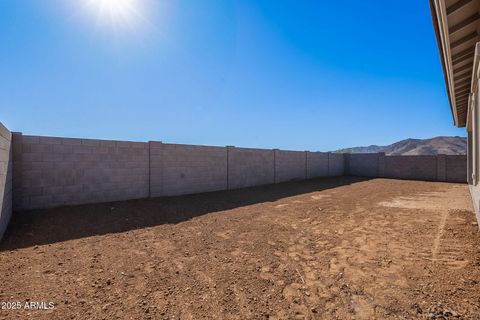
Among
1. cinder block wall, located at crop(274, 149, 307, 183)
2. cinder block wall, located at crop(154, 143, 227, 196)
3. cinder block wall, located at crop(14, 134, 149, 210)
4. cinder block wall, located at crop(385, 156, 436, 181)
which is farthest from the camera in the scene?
cinder block wall, located at crop(385, 156, 436, 181)

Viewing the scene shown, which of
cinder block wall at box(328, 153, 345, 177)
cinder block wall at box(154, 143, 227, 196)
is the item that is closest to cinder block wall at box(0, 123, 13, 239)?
cinder block wall at box(154, 143, 227, 196)

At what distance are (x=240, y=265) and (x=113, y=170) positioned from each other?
4937mm

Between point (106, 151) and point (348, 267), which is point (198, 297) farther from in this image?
point (106, 151)

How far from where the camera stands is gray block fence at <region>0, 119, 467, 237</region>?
501 centimetres

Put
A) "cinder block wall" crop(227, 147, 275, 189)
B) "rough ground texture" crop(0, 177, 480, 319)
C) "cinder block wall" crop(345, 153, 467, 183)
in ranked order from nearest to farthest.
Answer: "rough ground texture" crop(0, 177, 480, 319) → "cinder block wall" crop(227, 147, 275, 189) → "cinder block wall" crop(345, 153, 467, 183)

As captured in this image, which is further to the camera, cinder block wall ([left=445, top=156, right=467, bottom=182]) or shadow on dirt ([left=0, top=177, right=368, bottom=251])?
cinder block wall ([left=445, top=156, right=467, bottom=182])

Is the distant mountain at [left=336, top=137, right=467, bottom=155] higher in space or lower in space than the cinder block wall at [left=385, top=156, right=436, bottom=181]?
higher

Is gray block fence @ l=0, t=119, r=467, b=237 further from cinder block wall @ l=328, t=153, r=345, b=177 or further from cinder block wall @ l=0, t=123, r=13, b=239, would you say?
cinder block wall @ l=328, t=153, r=345, b=177

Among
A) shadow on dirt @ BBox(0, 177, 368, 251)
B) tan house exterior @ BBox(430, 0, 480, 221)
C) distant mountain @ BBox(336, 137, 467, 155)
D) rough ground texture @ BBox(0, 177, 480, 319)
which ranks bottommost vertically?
rough ground texture @ BBox(0, 177, 480, 319)

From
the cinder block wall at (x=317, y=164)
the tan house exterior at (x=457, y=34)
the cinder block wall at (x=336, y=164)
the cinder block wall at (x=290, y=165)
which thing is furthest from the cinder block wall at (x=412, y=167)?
the tan house exterior at (x=457, y=34)

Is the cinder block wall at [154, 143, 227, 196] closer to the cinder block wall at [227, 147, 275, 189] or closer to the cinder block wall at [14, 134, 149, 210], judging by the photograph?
the cinder block wall at [227, 147, 275, 189]

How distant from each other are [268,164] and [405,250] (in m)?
8.87

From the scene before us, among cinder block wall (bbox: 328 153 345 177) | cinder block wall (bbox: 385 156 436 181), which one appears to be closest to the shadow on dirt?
cinder block wall (bbox: 328 153 345 177)

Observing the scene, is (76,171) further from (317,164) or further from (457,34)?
(317,164)
